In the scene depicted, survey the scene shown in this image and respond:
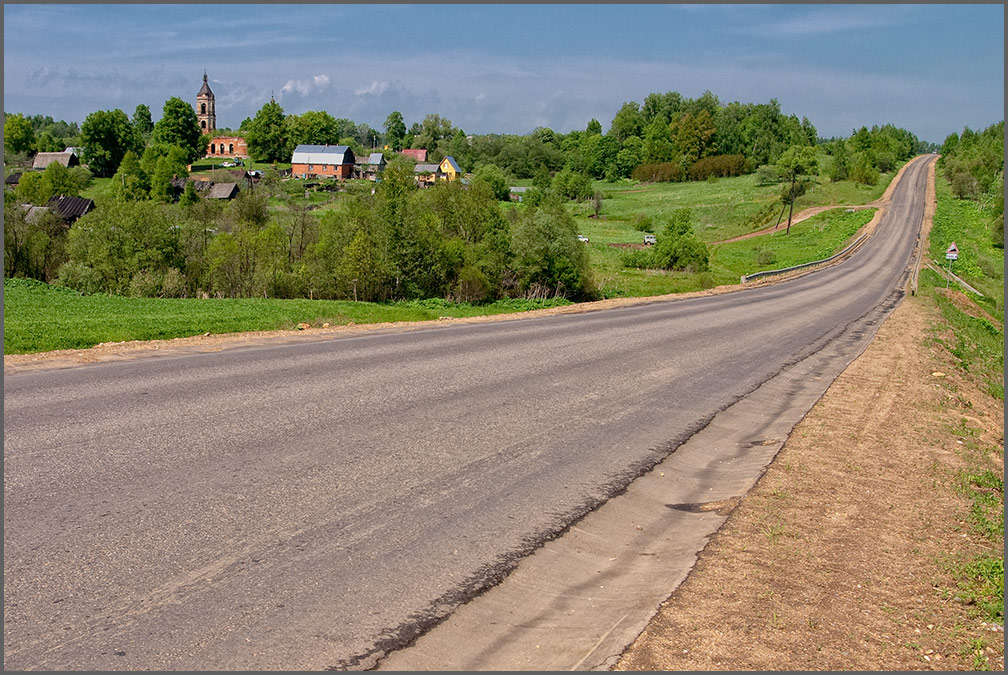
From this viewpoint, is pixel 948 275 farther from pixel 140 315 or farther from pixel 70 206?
pixel 70 206

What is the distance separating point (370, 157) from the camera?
152 m

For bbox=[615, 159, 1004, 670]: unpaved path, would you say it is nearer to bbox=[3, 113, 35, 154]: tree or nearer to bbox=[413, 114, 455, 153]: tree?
bbox=[3, 113, 35, 154]: tree

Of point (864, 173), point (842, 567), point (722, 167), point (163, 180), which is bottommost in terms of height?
point (842, 567)

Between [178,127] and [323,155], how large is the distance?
30341 mm

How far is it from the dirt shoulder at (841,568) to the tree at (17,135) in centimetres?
14027

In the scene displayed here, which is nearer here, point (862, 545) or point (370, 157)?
point (862, 545)

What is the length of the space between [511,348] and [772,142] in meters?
147

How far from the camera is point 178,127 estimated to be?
466 feet

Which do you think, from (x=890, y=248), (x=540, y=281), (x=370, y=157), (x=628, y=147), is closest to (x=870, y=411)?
(x=540, y=281)

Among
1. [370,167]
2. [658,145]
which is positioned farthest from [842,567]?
[658,145]

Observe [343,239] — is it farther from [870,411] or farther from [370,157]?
[370,157]

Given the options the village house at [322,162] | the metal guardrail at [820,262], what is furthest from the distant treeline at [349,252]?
the village house at [322,162]

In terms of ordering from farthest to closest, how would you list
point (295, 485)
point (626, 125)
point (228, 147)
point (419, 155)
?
point (626, 125) → point (419, 155) → point (228, 147) → point (295, 485)

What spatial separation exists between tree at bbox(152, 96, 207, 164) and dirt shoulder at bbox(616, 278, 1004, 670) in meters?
142
